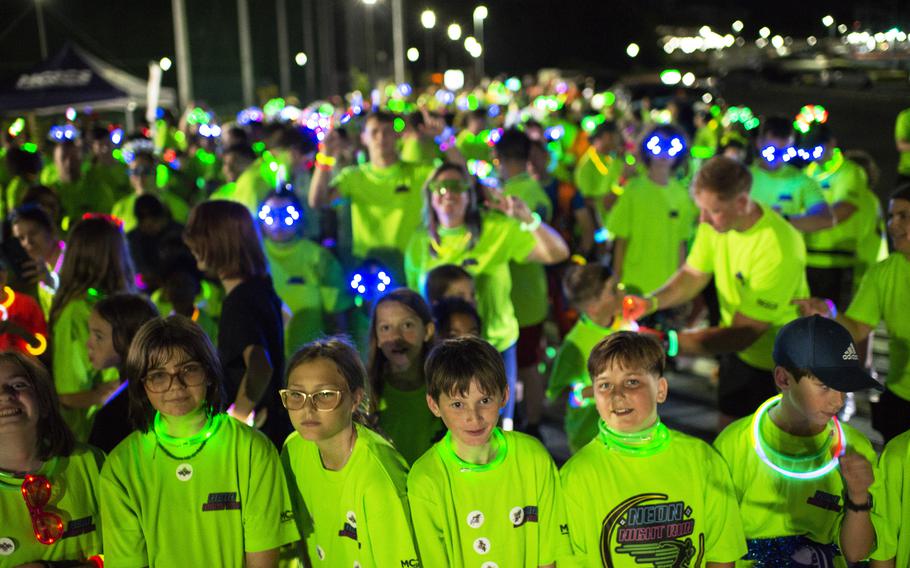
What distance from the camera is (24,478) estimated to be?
3045 millimetres

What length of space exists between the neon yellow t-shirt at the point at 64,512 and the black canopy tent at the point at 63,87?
39.4 feet

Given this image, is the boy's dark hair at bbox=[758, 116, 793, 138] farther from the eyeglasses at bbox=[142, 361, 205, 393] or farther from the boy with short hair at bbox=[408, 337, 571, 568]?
the eyeglasses at bbox=[142, 361, 205, 393]

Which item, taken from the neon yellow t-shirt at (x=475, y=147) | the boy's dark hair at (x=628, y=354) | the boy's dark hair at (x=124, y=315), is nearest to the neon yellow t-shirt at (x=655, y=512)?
the boy's dark hair at (x=628, y=354)

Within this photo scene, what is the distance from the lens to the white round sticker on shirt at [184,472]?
3.15 m

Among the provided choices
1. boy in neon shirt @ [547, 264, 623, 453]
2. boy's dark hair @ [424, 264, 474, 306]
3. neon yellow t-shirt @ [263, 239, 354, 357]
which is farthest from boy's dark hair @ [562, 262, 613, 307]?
neon yellow t-shirt @ [263, 239, 354, 357]

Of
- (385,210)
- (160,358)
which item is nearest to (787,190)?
(385,210)

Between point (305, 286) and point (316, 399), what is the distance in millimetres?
2478

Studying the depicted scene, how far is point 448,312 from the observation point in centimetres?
454

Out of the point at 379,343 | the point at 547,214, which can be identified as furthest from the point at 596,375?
the point at 547,214

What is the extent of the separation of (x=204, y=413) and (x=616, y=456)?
56.7 inches

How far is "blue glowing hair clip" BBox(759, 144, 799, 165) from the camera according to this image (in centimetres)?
728

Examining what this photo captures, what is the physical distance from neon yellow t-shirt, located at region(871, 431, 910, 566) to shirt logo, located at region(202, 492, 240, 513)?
2.15 metres

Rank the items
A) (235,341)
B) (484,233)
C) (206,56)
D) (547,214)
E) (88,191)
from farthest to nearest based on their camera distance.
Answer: (206,56)
(88,191)
(547,214)
(484,233)
(235,341)

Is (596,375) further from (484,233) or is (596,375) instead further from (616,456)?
(484,233)
